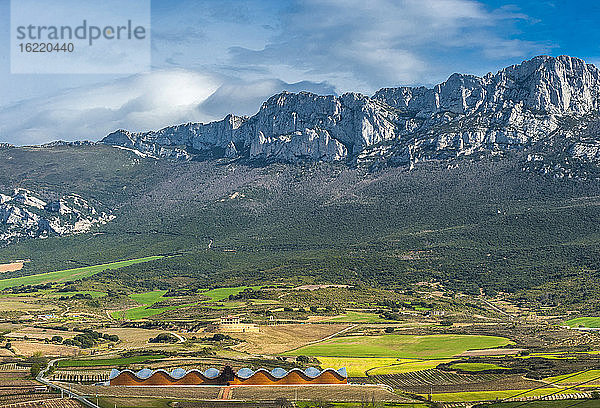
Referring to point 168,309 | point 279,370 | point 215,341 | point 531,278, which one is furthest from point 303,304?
point 279,370

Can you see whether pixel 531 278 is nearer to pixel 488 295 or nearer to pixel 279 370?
pixel 488 295

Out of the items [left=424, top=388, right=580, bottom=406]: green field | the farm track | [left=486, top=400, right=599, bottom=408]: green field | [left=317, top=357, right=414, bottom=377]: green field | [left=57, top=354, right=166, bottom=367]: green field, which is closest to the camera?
[left=486, top=400, right=599, bottom=408]: green field

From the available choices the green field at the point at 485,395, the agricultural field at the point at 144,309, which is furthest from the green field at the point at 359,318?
the green field at the point at 485,395

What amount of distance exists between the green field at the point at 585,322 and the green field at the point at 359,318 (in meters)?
30.2

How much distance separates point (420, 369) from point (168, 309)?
69.8 meters

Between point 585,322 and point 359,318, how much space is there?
37.2m

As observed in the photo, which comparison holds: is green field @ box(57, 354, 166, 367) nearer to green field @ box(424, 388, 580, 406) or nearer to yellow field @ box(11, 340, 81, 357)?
yellow field @ box(11, 340, 81, 357)

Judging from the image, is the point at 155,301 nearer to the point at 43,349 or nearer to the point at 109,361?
the point at 43,349

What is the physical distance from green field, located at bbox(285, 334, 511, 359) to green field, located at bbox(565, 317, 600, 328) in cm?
2164

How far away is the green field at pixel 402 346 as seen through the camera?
95.1 m

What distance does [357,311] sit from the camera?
137 meters

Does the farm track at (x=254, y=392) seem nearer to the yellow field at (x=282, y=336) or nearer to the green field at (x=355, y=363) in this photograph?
the green field at (x=355, y=363)

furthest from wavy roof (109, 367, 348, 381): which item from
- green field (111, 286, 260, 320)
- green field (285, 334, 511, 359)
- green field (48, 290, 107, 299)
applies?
green field (48, 290, 107, 299)

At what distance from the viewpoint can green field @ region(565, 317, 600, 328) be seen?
118625 mm
